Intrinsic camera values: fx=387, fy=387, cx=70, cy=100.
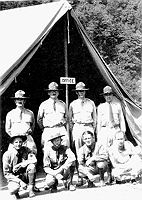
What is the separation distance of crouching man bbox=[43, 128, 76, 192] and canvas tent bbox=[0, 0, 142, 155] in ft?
6.31

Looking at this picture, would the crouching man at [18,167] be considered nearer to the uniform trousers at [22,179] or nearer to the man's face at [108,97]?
the uniform trousers at [22,179]

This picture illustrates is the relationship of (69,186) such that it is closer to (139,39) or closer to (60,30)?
(60,30)

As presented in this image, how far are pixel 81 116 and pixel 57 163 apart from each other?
1299 millimetres

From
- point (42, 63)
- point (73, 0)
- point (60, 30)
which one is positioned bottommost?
point (42, 63)

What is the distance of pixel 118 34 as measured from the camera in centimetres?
1989

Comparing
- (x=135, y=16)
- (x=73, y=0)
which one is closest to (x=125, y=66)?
(x=135, y=16)

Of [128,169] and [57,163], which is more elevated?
[57,163]

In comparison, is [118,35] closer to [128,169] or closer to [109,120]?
[109,120]

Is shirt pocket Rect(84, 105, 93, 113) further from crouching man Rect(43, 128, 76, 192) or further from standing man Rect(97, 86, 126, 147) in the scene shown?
crouching man Rect(43, 128, 76, 192)

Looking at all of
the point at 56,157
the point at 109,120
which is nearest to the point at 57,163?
the point at 56,157

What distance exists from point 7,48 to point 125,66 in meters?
12.6

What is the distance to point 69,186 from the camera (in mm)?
5914

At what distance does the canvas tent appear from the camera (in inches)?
287

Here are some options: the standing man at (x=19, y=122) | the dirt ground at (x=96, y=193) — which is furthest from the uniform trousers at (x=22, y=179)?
the standing man at (x=19, y=122)
